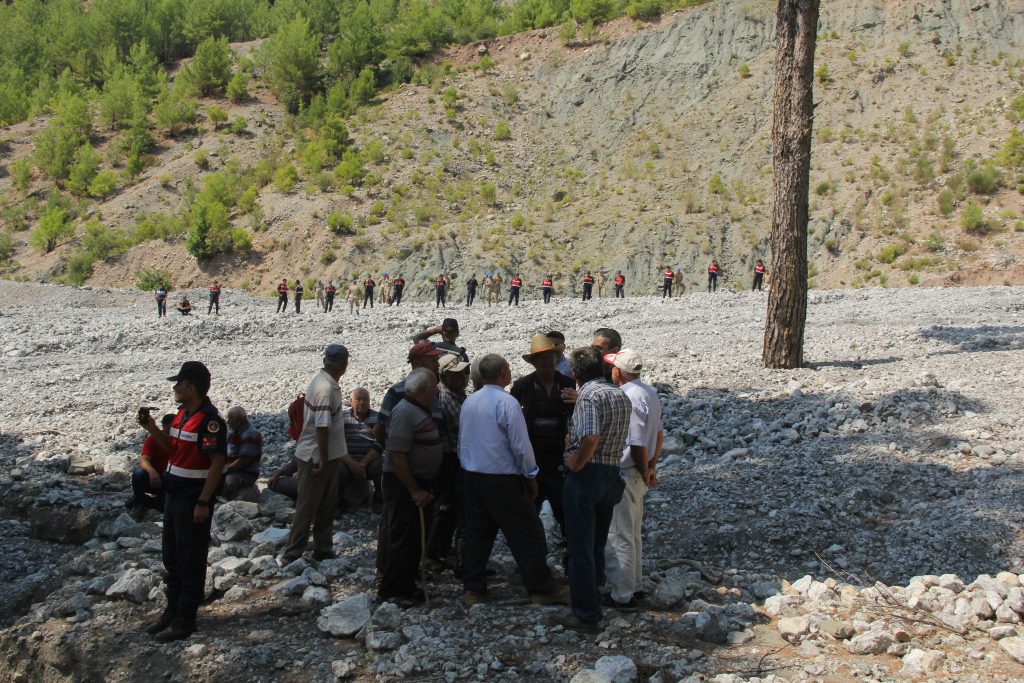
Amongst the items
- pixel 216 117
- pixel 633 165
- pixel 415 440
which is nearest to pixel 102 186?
pixel 216 117

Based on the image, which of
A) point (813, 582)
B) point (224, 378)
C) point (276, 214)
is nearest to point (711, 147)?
point (276, 214)

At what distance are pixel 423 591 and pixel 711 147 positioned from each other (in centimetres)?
4208

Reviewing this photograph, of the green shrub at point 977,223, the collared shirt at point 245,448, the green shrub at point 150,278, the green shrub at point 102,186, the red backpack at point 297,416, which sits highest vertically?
the green shrub at point 102,186

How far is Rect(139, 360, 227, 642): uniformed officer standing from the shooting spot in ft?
17.5

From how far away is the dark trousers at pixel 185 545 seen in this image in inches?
213

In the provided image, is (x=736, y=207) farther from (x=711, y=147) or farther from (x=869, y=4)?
(x=869, y=4)

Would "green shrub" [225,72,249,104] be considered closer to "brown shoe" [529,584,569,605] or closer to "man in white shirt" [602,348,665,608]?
"man in white shirt" [602,348,665,608]

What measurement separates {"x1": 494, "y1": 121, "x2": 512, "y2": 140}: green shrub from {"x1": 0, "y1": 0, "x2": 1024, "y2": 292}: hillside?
0.09m

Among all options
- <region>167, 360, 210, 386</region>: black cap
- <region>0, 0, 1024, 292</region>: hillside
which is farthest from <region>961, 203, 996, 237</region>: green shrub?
<region>167, 360, 210, 386</region>: black cap

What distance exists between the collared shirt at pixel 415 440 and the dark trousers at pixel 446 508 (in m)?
0.29

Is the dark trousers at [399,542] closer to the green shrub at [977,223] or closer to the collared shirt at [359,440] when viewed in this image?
the collared shirt at [359,440]

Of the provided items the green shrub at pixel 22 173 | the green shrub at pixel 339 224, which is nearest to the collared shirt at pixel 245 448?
the green shrub at pixel 339 224

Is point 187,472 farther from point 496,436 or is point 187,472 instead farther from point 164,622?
point 496,436

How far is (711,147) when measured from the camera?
44969 millimetres
